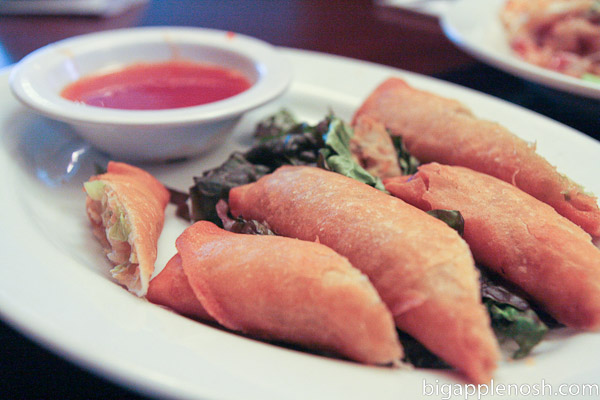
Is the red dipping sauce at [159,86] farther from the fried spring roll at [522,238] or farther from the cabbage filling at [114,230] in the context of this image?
the fried spring roll at [522,238]

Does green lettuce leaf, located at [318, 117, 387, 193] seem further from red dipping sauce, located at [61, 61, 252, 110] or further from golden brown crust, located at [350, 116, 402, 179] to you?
red dipping sauce, located at [61, 61, 252, 110]

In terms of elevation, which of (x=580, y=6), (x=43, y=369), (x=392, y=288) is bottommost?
(x=43, y=369)

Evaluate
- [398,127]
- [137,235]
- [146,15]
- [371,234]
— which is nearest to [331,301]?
[371,234]

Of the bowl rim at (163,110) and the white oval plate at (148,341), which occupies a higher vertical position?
the bowl rim at (163,110)

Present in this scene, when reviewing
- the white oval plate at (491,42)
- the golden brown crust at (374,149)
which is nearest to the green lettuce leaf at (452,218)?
the golden brown crust at (374,149)

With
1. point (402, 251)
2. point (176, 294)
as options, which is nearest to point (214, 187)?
point (176, 294)

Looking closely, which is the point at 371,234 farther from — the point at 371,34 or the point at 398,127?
the point at 371,34

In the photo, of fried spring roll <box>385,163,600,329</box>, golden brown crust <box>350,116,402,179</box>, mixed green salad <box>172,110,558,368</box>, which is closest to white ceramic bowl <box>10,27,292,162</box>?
mixed green salad <box>172,110,558,368</box>
